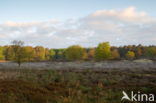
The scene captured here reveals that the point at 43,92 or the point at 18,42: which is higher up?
the point at 18,42

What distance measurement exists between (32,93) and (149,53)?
11623cm

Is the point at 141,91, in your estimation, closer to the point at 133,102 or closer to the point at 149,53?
the point at 133,102

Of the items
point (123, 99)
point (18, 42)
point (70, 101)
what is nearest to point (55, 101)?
point (70, 101)

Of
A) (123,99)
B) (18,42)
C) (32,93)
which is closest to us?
(123,99)

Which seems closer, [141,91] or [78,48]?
[141,91]

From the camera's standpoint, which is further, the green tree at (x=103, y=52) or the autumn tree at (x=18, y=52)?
the green tree at (x=103, y=52)

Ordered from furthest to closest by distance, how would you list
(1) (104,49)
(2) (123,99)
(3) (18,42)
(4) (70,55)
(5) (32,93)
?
(4) (70,55)
(1) (104,49)
(3) (18,42)
(5) (32,93)
(2) (123,99)

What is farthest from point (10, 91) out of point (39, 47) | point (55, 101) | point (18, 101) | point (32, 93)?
point (39, 47)

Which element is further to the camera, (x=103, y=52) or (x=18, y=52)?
(x=103, y=52)

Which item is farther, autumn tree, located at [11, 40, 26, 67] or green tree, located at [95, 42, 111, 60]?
green tree, located at [95, 42, 111, 60]

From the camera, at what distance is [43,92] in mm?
11648

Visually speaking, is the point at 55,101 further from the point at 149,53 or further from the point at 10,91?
the point at 149,53

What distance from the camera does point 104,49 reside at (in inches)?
2788

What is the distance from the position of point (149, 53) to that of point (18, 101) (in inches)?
4640
